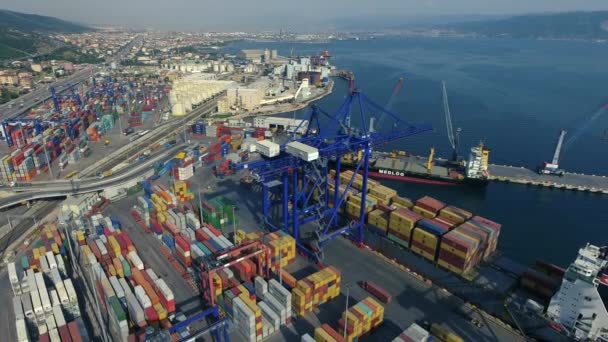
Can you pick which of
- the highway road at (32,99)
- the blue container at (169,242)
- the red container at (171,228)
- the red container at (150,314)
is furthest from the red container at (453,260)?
the highway road at (32,99)

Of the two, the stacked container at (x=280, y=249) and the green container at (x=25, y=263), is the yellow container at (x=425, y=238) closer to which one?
the stacked container at (x=280, y=249)

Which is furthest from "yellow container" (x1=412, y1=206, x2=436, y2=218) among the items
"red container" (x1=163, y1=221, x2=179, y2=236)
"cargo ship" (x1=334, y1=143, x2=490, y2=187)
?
"red container" (x1=163, y1=221, x2=179, y2=236)

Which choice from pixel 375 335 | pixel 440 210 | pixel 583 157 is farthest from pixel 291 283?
pixel 583 157

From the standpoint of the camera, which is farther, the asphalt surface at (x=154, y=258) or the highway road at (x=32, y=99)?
the highway road at (x=32, y=99)

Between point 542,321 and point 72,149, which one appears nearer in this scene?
point 542,321

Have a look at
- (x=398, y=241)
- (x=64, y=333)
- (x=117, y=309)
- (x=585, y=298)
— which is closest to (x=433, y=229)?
(x=398, y=241)

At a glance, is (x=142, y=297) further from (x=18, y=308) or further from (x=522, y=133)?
(x=522, y=133)

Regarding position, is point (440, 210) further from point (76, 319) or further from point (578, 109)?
point (578, 109)

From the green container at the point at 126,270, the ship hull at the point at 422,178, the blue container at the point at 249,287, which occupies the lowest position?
the ship hull at the point at 422,178
